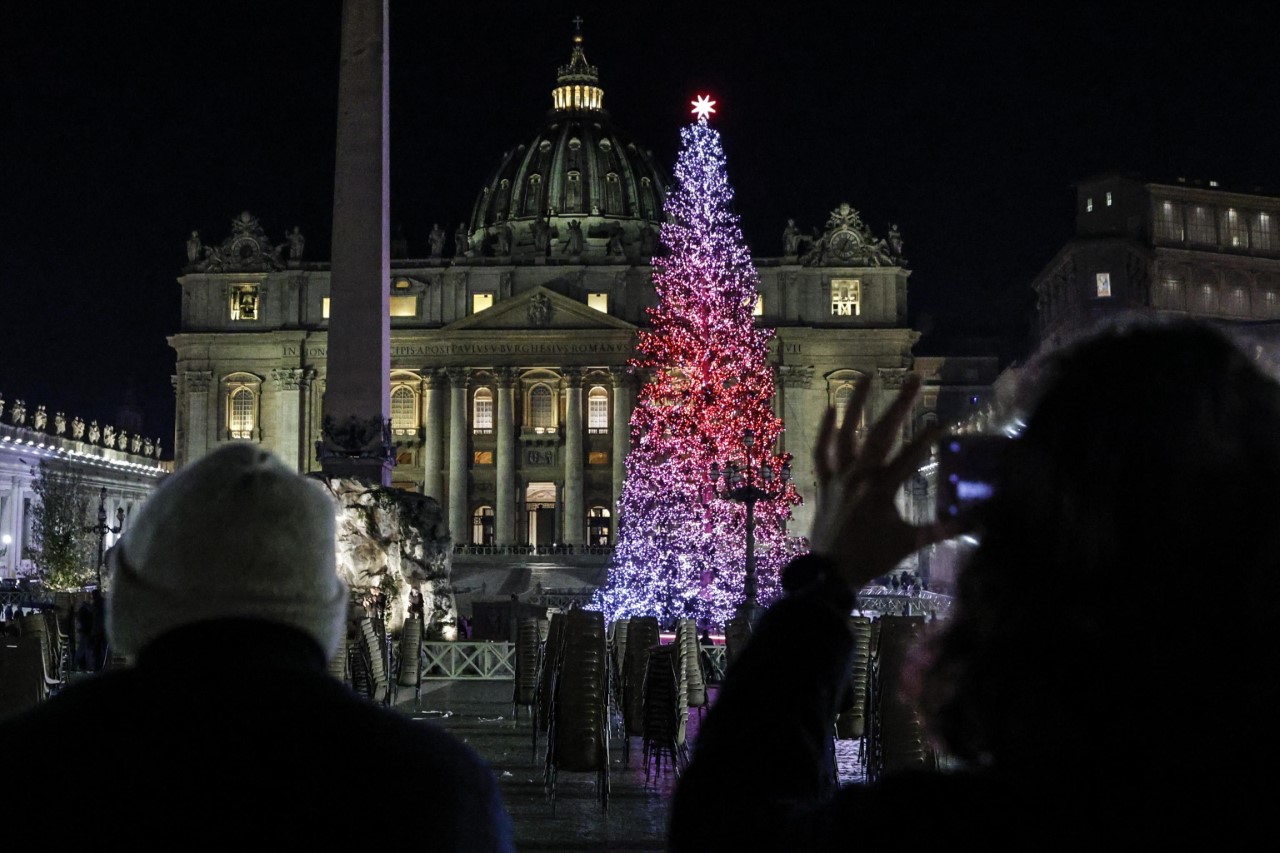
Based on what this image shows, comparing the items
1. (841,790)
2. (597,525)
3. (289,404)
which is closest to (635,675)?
(841,790)

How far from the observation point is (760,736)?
157cm

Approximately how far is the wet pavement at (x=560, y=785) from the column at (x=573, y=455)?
175 ft

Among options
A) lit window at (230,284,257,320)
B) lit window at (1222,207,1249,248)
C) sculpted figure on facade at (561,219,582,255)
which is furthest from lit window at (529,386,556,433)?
lit window at (1222,207,1249,248)

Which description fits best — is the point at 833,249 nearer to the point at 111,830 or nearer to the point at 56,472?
the point at 56,472

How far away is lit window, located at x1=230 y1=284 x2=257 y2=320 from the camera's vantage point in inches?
2911

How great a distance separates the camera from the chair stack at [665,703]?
985 centimetres

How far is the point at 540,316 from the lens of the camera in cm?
7094

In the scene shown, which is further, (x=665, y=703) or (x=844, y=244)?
(x=844, y=244)

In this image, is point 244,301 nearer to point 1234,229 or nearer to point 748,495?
point 1234,229

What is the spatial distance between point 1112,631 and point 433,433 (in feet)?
233

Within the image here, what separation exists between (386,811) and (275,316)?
74.6 metres

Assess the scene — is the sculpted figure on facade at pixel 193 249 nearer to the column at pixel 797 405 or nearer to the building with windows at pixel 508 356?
the building with windows at pixel 508 356

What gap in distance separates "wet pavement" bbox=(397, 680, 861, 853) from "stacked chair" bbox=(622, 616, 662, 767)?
32cm

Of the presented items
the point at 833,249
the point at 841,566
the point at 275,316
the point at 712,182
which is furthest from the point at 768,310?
the point at 841,566
